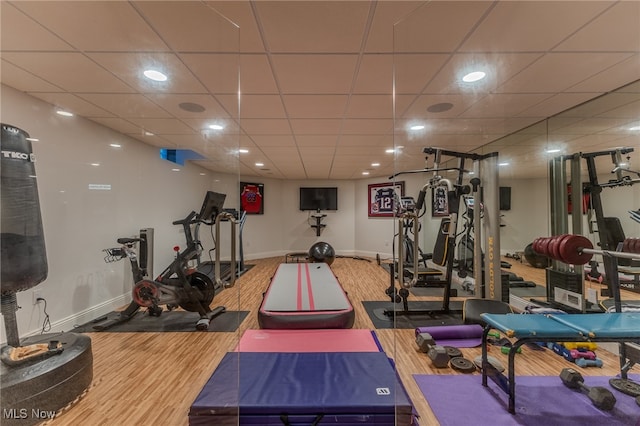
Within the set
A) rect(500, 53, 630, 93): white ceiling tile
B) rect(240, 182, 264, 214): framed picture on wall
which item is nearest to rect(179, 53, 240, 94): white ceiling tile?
rect(500, 53, 630, 93): white ceiling tile

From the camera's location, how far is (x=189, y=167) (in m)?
3.38

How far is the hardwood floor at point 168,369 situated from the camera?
1.66 meters

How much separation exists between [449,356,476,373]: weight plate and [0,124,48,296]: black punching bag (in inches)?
129

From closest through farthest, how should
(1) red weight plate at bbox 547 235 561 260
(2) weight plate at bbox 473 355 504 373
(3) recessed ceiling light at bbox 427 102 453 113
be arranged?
(2) weight plate at bbox 473 355 504 373
(1) red weight plate at bbox 547 235 561 260
(3) recessed ceiling light at bbox 427 102 453 113

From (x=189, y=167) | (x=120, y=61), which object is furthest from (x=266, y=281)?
(x=120, y=61)

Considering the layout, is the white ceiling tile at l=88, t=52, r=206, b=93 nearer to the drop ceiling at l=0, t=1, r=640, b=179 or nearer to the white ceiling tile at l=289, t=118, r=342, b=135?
the drop ceiling at l=0, t=1, r=640, b=179

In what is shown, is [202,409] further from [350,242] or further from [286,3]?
[350,242]

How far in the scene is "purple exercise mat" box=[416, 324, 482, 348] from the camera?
8.33ft

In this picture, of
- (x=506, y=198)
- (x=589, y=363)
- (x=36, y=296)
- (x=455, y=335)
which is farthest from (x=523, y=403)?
(x=36, y=296)

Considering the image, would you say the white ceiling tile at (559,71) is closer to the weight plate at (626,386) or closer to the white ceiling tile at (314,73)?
the white ceiling tile at (314,73)

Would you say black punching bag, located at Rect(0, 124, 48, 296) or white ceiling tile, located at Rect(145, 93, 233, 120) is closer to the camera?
black punching bag, located at Rect(0, 124, 48, 296)

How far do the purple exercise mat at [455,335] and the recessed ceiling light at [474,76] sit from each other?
2.38 metres

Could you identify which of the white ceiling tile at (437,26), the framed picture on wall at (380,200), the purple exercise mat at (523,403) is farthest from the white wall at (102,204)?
the framed picture on wall at (380,200)

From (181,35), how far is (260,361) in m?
2.29
